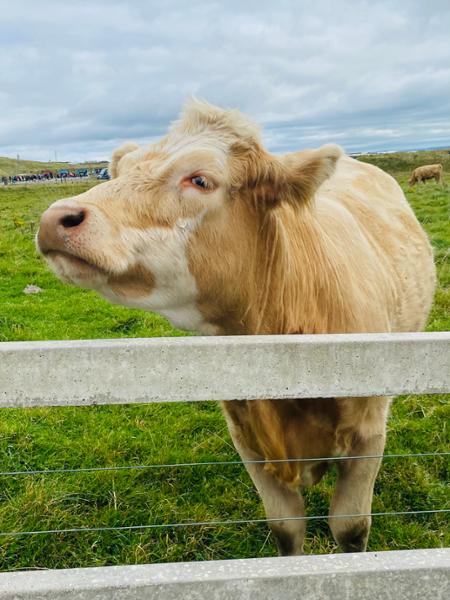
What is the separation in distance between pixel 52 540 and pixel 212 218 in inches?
90.7

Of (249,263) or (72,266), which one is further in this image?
(249,263)

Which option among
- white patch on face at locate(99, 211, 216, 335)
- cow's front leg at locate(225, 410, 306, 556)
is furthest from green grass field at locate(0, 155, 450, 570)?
white patch on face at locate(99, 211, 216, 335)

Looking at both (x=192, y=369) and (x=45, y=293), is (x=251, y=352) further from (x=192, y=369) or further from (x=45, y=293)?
(x=45, y=293)

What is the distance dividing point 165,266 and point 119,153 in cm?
101

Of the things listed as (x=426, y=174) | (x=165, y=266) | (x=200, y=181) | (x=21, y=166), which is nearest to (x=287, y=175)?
Result: (x=200, y=181)

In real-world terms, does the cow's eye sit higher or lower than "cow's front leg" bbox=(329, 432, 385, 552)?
higher

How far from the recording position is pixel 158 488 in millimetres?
4031

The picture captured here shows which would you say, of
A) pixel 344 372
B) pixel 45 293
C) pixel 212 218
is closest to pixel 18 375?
pixel 344 372

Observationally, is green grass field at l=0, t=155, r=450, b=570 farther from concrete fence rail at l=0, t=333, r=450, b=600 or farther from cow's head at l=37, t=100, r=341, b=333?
concrete fence rail at l=0, t=333, r=450, b=600

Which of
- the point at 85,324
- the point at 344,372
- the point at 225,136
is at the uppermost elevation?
the point at 225,136

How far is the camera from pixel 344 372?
1.59m

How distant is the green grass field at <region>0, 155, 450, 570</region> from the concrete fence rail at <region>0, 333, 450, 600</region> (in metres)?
1.98

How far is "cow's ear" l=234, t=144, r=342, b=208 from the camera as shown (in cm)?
259

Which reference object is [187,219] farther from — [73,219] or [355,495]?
[355,495]
